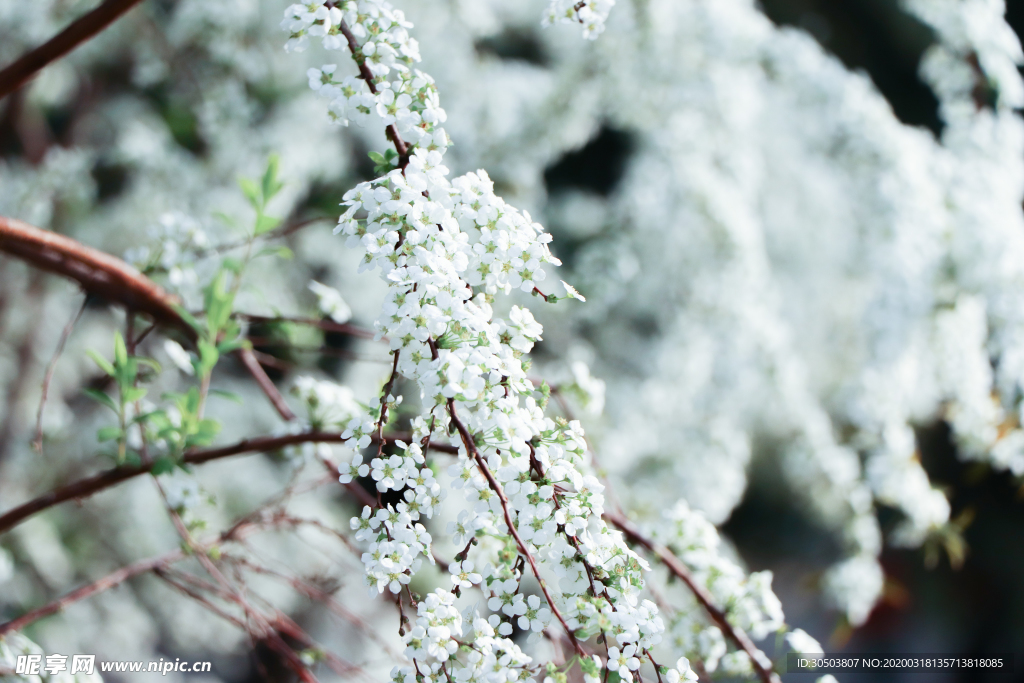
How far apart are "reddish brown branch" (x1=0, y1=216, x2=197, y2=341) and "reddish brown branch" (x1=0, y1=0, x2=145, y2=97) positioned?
140 mm

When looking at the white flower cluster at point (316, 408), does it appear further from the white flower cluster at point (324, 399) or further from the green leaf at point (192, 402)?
the green leaf at point (192, 402)

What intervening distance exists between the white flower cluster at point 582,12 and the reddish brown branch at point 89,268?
1.89ft

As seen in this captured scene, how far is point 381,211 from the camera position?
→ 54 cm

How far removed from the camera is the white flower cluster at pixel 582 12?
65cm

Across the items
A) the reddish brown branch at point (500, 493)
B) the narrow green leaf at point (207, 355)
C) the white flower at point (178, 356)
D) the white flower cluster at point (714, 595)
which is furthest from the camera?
the white flower at point (178, 356)

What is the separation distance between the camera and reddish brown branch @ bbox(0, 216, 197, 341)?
0.73 metres

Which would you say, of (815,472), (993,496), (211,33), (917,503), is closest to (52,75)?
(211,33)

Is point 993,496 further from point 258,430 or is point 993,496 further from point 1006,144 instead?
point 258,430

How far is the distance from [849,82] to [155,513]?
2408 millimetres

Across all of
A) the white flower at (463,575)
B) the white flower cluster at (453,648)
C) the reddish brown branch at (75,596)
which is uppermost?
the white flower at (463,575)

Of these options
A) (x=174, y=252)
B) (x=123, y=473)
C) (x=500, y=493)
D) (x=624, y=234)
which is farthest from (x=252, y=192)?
(x=624, y=234)

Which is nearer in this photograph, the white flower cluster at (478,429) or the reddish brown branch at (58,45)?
the white flower cluster at (478,429)

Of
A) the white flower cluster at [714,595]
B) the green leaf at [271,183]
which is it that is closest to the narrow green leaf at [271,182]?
the green leaf at [271,183]

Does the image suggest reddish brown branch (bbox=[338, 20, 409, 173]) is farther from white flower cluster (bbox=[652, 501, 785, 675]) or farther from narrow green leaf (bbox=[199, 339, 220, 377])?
white flower cluster (bbox=[652, 501, 785, 675])
